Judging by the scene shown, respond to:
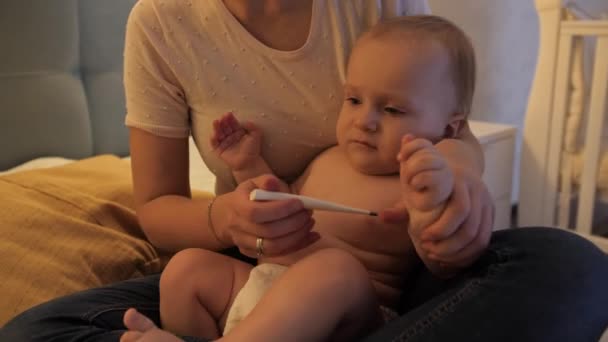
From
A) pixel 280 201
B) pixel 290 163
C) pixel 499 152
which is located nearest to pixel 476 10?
pixel 499 152

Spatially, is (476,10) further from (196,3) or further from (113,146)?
(196,3)

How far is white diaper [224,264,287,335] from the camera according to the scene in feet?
2.30

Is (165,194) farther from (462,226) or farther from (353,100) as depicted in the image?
(462,226)

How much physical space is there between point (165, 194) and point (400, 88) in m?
0.39

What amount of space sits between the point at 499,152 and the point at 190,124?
42.6 inches

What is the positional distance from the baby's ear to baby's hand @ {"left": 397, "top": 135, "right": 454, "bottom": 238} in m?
0.27

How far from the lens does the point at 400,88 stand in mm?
798

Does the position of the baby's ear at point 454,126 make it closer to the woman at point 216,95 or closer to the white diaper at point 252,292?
the woman at point 216,95

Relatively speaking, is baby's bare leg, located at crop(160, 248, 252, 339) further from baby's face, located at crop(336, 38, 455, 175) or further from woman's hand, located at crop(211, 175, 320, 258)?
baby's face, located at crop(336, 38, 455, 175)

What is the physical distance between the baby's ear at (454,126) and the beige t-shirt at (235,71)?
0.17 m

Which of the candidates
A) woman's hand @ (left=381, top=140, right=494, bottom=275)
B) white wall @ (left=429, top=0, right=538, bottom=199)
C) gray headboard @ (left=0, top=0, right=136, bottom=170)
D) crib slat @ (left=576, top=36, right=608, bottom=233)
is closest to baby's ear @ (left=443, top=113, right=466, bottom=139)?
woman's hand @ (left=381, top=140, right=494, bottom=275)

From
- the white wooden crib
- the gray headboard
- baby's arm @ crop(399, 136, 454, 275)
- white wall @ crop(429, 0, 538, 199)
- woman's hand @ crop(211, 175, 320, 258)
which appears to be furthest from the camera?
white wall @ crop(429, 0, 538, 199)

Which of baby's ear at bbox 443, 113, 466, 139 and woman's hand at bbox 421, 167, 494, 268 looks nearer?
woman's hand at bbox 421, 167, 494, 268

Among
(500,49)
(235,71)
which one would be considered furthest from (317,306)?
(500,49)
